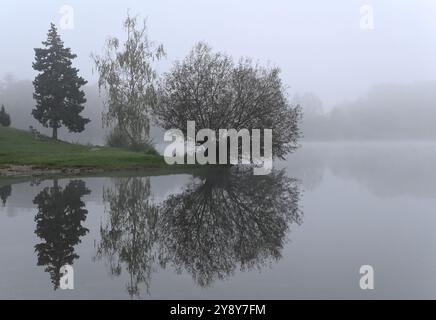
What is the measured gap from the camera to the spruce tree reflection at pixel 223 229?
36.3 ft

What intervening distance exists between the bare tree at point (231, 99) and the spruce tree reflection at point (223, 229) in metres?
22.6

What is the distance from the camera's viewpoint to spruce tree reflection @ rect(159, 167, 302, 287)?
36.3 feet

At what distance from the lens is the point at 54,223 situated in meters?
15.7

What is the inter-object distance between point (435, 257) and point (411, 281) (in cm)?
249

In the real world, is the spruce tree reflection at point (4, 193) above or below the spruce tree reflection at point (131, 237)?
above

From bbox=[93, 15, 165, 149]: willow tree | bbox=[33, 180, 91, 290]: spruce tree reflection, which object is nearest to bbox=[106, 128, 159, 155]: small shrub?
bbox=[93, 15, 165, 149]: willow tree

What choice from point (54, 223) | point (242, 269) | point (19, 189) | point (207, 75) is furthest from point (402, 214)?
point (207, 75)

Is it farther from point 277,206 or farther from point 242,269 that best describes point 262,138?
point 242,269
